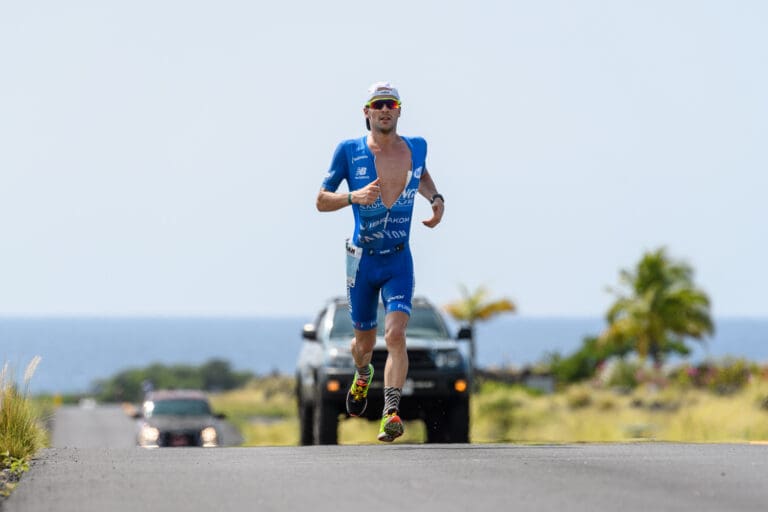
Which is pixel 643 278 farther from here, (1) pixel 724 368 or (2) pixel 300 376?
(2) pixel 300 376

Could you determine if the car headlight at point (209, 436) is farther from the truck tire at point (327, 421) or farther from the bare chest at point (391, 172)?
the bare chest at point (391, 172)

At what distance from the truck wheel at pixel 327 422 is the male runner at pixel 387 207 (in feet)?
12.7

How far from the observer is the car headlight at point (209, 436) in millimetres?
30312

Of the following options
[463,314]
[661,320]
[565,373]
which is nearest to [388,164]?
[661,320]

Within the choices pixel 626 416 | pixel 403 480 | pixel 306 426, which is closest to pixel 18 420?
pixel 403 480

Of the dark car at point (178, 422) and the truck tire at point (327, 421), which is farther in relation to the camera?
the dark car at point (178, 422)

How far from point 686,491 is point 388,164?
384 centimetres

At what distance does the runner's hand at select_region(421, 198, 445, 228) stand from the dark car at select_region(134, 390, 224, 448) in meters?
18.7

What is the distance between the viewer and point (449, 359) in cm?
1542

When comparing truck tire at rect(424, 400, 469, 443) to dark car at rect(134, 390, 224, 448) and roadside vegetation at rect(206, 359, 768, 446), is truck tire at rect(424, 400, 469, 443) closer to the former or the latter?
roadside vegetation at rect(206, 359, 768, 446)

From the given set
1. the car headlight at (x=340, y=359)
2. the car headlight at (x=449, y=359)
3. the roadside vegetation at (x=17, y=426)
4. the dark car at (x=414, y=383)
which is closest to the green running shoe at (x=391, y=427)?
the roadside vegetation at (x=17, y=426)

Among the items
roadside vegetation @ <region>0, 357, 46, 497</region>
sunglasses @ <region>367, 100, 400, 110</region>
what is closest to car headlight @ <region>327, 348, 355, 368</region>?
roadside vegetation @ <region>0, 357, 46, 497</region>

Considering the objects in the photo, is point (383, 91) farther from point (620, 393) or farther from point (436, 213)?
point (620, 393)

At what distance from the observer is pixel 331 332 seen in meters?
16.1
